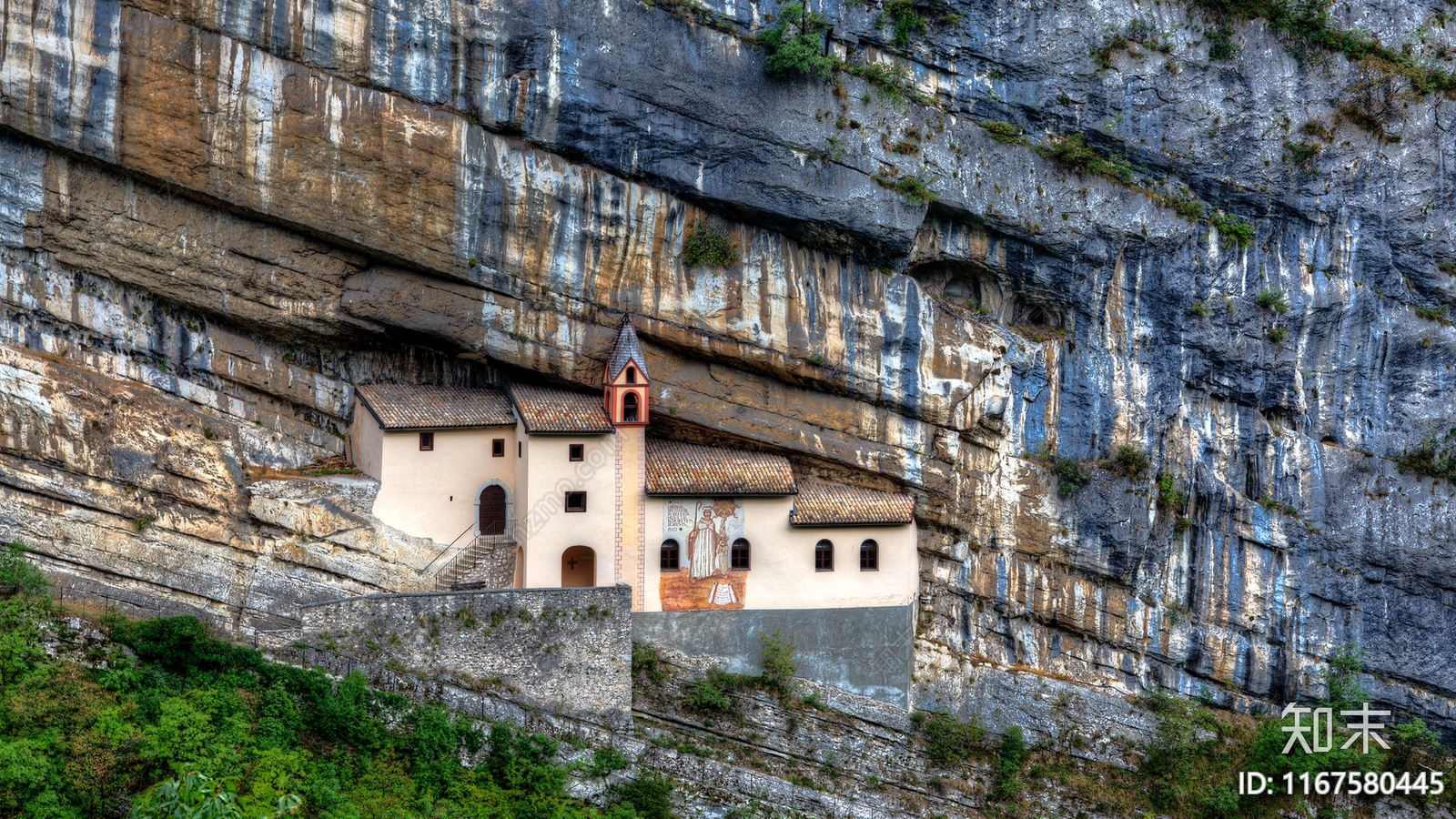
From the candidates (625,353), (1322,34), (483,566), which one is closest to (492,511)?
(483,566)

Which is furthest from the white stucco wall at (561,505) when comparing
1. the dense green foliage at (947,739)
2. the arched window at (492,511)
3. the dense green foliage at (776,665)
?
the dense green foliage at (947,739)

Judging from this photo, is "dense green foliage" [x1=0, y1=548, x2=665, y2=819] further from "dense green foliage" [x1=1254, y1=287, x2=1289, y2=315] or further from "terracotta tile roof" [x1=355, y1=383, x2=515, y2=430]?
"dense green foliage" [x1=1254, y1=287, x2=1289, y2=315]

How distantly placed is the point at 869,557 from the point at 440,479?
1073 cm

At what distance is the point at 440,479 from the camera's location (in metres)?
40.1

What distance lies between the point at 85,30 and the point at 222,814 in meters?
20.6

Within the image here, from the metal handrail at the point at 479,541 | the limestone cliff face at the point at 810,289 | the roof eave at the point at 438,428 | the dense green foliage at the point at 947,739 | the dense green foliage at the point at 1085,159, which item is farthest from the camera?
the dense green foliage at the point at 1085,159

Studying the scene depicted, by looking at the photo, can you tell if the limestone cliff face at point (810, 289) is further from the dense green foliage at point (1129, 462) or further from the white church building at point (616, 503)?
the white church building at point (616, 503)

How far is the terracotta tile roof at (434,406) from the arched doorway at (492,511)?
1648 millimetres

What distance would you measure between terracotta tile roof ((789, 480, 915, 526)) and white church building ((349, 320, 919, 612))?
0.04m

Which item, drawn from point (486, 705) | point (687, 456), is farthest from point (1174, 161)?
point (486, 705)

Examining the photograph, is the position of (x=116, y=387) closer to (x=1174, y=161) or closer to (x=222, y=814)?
(x=222, y=814)

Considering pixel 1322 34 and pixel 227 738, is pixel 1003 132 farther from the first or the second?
pixel 227 738

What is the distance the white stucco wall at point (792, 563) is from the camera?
133 feet

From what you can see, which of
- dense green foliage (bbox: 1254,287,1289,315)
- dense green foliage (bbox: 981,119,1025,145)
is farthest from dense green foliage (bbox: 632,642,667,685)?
dense green foliage (bbox: 1254,287,1289,315)
